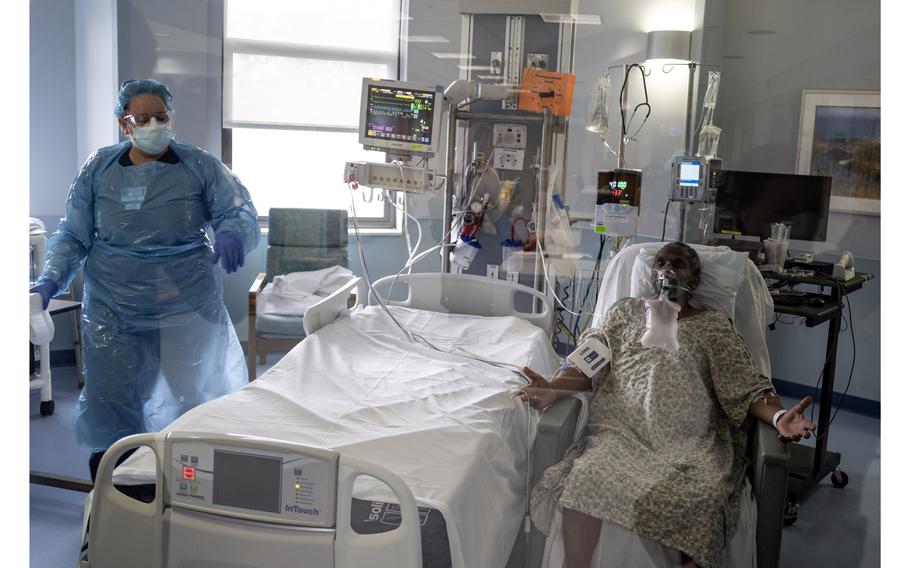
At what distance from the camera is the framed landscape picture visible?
2.20 m

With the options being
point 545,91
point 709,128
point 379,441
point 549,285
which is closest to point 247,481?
point 379,441

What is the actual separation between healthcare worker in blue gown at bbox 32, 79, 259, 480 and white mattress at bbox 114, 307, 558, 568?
0.38 meters

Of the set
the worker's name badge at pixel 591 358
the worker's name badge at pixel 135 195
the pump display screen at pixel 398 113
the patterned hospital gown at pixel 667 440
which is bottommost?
the patterned hospital gown at pixel 667 440

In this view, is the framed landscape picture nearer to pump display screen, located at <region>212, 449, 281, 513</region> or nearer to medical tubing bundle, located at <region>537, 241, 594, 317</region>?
medical tubing bundle, located at <region>537, 241, 594, 317</region>

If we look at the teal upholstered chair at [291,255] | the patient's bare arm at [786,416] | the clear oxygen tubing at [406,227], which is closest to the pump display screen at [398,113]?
the clear oxygen tubing at [406,227]

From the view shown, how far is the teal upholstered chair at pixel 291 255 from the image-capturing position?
104 inches

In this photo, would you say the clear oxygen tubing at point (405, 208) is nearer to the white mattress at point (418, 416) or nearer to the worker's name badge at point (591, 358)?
the white mattress at point (418, 416)

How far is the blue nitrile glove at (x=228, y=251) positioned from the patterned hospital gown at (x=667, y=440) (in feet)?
3.57

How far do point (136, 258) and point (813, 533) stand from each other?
2.29 metres

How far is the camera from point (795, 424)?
1.93 meters

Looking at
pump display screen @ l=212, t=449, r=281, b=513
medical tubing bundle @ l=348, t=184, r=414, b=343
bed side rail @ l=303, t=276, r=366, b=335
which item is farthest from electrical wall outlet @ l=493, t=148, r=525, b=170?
pump display screen @ l=212, t=449, r=281, b=513

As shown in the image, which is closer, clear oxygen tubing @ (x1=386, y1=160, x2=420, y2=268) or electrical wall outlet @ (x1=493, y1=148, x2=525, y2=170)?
clear oxygen tubing @ (x1=386, y1=160, x2=420, y2=268)

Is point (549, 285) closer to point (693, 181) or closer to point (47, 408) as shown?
point (693, 181)

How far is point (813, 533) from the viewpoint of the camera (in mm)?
2572
